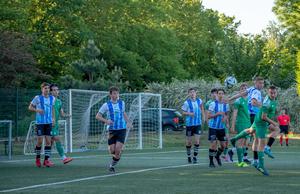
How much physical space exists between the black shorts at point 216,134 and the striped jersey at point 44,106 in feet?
14.6

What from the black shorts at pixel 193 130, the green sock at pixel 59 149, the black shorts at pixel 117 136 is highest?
the black shorts at pixel 193 130

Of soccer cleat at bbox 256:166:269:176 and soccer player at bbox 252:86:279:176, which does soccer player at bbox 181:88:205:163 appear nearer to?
soccer player at bbox 252:86:279:176

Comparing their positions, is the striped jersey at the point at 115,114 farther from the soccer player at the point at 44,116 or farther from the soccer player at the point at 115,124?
the soccer player at the point at 44,116

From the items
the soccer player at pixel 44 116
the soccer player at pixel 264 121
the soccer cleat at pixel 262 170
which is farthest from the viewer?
the soccer player at pixel 44 116

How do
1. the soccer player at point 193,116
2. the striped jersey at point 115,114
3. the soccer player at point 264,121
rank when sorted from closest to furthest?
the soccer player at point 264,121 < the striped jersey at point 115,114 < the soccer player at point 193,116

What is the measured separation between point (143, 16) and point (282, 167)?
50.1 m

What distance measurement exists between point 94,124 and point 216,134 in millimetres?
13695

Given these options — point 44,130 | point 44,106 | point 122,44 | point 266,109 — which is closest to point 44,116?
point 44,106

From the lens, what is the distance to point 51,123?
68.8 feet

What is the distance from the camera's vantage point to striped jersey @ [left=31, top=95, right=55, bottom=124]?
2094cm

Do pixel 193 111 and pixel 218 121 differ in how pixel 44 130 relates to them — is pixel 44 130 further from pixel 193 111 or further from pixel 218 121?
pixel 218 121

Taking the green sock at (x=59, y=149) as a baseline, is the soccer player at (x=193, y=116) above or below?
above

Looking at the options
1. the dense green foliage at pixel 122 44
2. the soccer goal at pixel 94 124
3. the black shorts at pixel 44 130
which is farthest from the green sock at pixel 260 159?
the dense green foliage at pixel 122 44

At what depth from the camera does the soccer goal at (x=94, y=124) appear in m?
31.1
